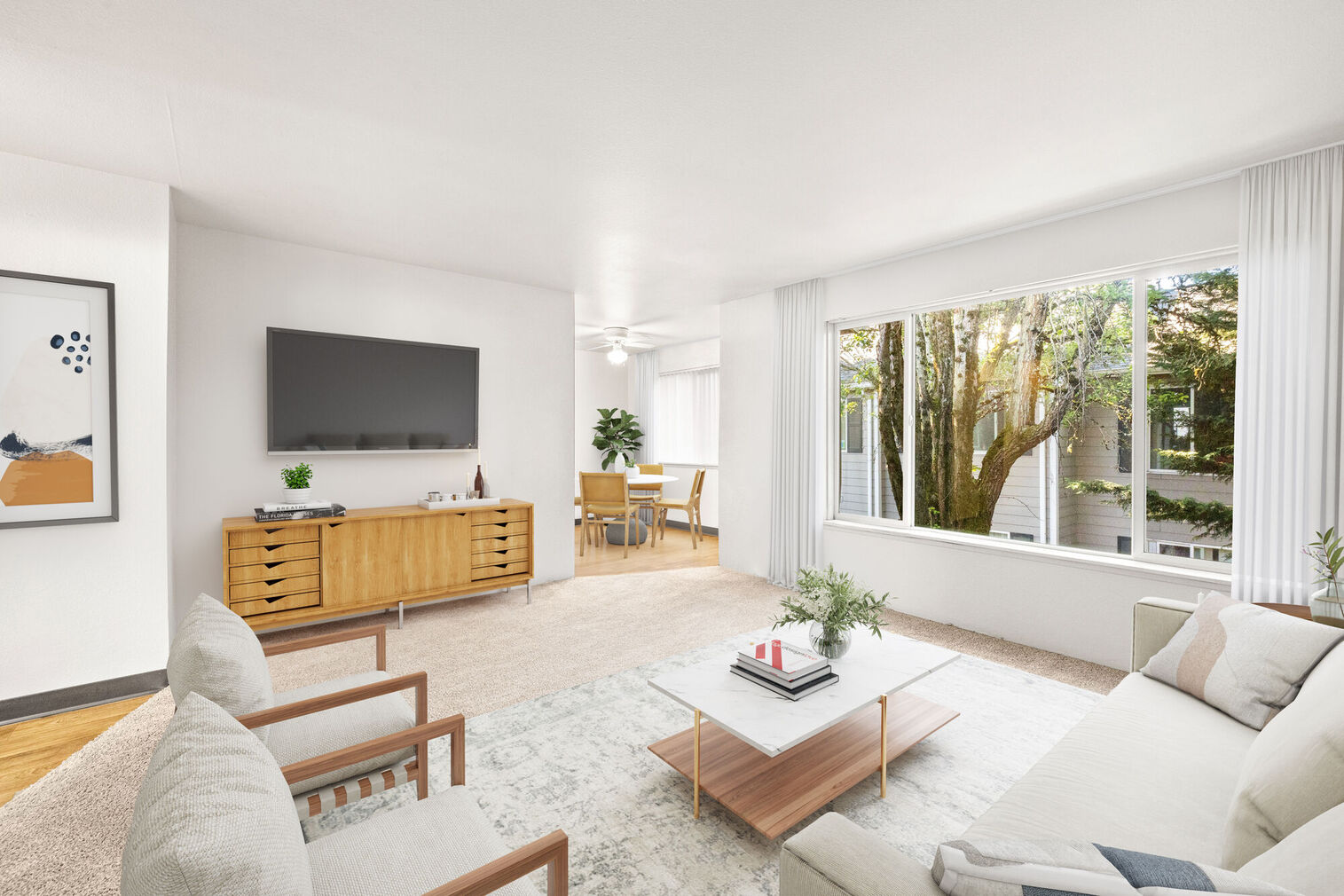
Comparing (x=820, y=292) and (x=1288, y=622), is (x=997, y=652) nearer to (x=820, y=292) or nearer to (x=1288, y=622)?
(x=1288, y=622)

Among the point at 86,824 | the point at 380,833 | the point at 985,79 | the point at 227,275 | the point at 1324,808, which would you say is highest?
the point at 985,79

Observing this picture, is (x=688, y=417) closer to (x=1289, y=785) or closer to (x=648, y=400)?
(x=648, y=400)

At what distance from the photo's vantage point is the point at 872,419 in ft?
15.6

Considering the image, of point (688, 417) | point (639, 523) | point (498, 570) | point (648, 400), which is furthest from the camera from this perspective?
point (648, 400)

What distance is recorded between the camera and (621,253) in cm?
416

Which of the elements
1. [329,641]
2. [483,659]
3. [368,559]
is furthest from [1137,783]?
[368,559]

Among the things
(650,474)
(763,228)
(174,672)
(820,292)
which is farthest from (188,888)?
(650,474)

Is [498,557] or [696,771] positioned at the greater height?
[498,557]

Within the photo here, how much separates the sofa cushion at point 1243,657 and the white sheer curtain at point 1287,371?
40.5 inches

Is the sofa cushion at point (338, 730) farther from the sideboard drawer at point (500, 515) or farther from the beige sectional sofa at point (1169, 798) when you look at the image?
the sideboard drawer at point (500, 515)

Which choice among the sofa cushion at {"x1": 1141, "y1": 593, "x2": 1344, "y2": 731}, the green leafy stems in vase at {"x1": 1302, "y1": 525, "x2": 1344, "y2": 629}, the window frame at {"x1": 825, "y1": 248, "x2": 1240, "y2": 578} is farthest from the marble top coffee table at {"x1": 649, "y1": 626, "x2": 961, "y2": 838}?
the window frame at {"x1": 825, "y1": 248, "x2": 1240, "y2": 578}

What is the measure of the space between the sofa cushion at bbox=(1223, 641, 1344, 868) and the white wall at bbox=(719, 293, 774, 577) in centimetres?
411

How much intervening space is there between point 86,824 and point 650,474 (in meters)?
6.42

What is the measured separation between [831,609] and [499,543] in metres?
2.94
